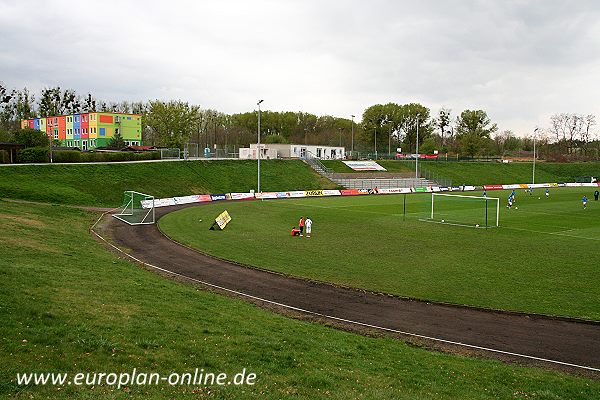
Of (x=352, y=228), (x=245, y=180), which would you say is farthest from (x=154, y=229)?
(x=245, y=180)

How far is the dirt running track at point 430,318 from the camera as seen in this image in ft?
48.6

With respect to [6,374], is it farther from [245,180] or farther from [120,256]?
[245,180]

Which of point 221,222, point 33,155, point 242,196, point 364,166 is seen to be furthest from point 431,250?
point 364,166

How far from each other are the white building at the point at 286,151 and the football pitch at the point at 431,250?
1635 inches

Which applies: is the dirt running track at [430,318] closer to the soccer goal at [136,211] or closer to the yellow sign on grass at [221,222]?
the yellow sign on grass at [221,222]

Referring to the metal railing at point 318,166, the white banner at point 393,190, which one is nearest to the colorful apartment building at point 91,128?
the metal railing at point 318,166

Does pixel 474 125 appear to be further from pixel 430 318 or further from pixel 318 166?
pixel 430 318

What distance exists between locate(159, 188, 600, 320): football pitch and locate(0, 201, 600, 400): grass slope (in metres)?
6.90

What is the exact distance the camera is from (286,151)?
9669cm

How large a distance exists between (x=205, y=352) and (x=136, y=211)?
33.9 m

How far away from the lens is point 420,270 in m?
24.4

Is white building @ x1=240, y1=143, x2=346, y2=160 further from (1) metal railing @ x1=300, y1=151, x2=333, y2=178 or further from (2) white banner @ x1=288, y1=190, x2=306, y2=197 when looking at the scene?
(2) white banner @ x1=288, y1=190, x2=306, y2=197

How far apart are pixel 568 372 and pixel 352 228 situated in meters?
25.4

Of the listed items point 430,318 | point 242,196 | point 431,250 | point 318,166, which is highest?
point 318,166
